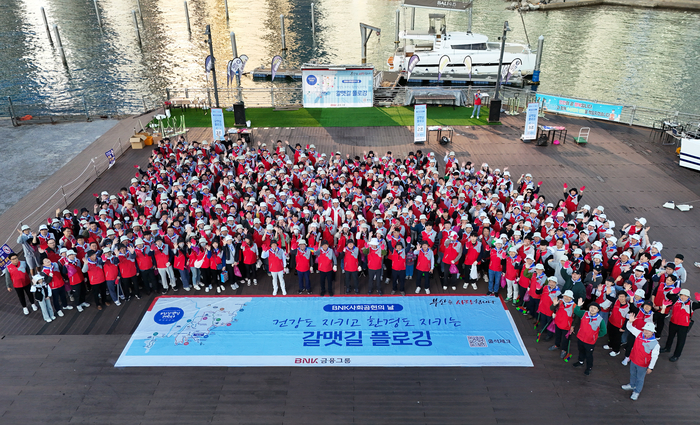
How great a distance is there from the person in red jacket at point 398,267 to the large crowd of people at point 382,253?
0.04m

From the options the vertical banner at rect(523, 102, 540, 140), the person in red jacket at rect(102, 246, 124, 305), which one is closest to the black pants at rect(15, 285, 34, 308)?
the person in red jacket at rect(102, 246, 124, 305)

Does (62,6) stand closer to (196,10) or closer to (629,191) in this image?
(196,10)

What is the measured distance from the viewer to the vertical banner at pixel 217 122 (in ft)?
69.6

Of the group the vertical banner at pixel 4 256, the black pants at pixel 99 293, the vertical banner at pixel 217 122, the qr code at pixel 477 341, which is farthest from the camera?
the vertical banner at pixel 217 122

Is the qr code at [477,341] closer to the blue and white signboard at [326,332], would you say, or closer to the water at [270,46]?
the blue and white signboard at [326,332]

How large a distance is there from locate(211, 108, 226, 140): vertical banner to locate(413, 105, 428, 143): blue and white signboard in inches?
375

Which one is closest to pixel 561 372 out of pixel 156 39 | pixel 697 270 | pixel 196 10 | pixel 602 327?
pixel 602 327

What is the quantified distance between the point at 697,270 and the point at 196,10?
80.7m

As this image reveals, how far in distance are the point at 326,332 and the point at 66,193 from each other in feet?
45.2

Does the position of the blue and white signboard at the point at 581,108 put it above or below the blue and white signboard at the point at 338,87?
below

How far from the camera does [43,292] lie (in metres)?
10.5

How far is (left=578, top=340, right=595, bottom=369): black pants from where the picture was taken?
891 cm

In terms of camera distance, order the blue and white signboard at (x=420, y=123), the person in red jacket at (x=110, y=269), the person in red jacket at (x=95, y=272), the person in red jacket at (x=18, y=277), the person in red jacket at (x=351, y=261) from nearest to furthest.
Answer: the person in red jacket at (x=18, y=277), the person in red jacket at (x=95, y=272), the person in red jacket at (x=110, y=269), the person in red jacket at (x=351, y=261), the blue and white signboard at (x=420, y=123)

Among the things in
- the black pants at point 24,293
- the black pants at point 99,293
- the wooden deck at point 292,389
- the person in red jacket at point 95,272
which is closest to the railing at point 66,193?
the black pants at point 24,293
